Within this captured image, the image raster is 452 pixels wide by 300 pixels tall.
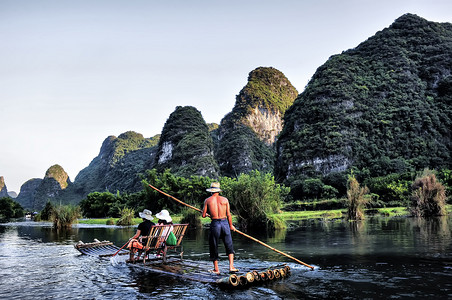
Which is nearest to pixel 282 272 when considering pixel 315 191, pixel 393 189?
pixel 393 189

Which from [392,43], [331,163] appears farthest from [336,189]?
[392,43]

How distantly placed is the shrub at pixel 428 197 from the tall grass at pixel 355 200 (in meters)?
4.68

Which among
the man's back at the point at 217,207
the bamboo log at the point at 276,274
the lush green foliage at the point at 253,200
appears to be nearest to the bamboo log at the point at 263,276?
the bamboo log at the point at 276,274

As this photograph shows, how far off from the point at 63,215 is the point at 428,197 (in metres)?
33.5

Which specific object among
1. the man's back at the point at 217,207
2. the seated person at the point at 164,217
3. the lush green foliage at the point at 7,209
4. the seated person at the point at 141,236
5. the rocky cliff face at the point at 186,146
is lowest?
the lush green foliage at the point at 7,209

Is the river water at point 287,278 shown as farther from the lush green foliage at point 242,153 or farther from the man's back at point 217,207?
the lush green foliage at point 242,153

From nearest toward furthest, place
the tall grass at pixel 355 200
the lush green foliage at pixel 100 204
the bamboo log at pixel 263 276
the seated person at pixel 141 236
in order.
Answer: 1. the bamboo log at pixel 263 276
2. the seated person at pixel 141 236
3. the tall grass at pixel 355 200
4. the lush green foliage at pixel 100 204

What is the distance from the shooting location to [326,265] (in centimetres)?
1111

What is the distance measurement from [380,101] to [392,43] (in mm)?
31197

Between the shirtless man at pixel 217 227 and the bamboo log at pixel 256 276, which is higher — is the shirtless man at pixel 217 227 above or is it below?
above

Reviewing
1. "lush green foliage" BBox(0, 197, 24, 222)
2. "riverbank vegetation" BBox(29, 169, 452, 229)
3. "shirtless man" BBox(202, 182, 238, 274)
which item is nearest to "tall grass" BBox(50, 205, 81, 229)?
"riverbank vegetation" BBox(29, 169, 452, 229)

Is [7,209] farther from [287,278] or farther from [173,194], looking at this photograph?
[287,278]

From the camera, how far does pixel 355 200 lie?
3164cm

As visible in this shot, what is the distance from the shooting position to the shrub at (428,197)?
100 feet
